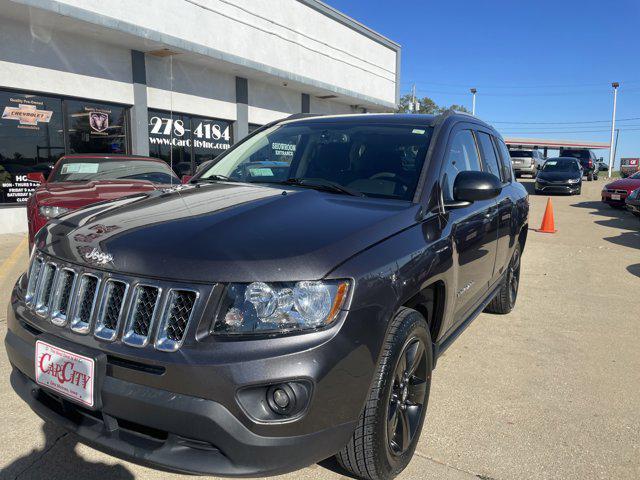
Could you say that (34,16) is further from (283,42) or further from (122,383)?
(122,383)

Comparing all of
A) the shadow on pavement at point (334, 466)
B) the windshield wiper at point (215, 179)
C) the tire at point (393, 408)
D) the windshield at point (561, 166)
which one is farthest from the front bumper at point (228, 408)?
the windshield at point (561, 166)

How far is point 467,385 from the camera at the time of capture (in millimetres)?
3426

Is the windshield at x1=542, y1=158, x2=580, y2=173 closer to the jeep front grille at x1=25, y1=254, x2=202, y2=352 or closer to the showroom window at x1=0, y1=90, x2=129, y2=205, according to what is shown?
the showroom window at x1=0, y1=90, x2=129, y2=205

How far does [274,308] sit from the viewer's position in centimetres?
180

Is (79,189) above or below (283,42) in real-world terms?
below

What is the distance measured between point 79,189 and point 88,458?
3.56 m

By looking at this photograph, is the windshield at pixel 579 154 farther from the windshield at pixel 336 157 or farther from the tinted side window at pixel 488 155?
the windshield at pixel 336 157

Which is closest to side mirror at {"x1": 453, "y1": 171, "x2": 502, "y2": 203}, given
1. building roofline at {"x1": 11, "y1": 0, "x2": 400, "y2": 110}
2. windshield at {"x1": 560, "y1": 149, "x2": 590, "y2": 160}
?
building roofline at {"x1": 11, "y1": 0, "x2": 400, "y2": 110}

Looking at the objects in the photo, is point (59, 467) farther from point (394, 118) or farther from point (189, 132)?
point (189, 132)

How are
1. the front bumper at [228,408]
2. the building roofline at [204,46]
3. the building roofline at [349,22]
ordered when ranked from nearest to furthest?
the front bumper at [228,408] < the building roofline at [204,46] < the building roofline at [349,22]

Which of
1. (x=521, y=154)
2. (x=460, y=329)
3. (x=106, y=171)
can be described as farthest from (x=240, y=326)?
(x=521, y=154)

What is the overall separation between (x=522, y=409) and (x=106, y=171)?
239 inches

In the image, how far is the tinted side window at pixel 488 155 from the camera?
4023 mm

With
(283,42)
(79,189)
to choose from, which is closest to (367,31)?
(283,42)
